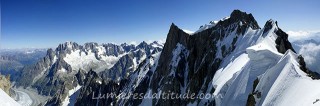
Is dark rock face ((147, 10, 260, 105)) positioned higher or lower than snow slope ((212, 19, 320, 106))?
higher

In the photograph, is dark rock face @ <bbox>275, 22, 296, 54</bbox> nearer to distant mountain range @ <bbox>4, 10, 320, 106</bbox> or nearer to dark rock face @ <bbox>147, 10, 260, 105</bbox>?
distant mountain range @ <bbox>4, 10, 320, 106</bbox>

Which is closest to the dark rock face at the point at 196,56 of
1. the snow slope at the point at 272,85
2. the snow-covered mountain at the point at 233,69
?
the snow-covered mountain at the point at 233,69

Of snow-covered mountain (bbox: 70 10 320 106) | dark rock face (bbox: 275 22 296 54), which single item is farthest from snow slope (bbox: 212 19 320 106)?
dark rock face (bbox: 275 22 296 54)

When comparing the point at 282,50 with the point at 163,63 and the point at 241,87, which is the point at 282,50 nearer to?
the point at 241,87

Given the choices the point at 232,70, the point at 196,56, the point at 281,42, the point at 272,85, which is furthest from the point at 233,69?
the point at 196,56

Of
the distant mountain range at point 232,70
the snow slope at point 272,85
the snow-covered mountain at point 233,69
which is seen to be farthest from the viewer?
→ the distant mountain range at point 232,70

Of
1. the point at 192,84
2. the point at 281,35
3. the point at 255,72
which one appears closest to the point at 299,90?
the point at 255,72

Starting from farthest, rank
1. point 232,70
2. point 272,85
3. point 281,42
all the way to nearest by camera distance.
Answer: point 281,42, point 232,70, point 272,85

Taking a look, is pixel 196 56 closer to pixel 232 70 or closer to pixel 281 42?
pixel 281 42

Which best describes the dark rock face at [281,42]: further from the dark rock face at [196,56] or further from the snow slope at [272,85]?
the snow slope at [272,85]
